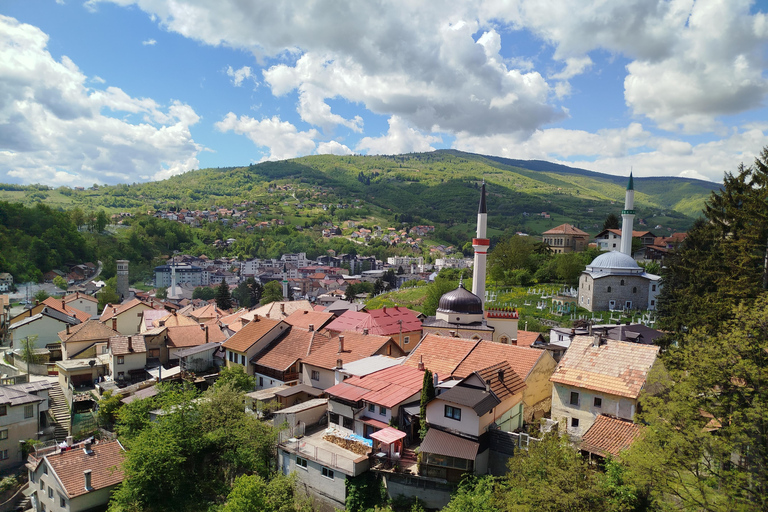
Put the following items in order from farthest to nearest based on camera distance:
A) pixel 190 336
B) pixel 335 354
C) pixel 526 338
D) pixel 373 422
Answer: pixel 190 336 → pixel 526 338 → pixel 335 354 → pixel 373 422

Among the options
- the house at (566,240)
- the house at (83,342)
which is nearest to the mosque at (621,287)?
the house at (566,240)

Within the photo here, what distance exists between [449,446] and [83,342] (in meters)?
40.4

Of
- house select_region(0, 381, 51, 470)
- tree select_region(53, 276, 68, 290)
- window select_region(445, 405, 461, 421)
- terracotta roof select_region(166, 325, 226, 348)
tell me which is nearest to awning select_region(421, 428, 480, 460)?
window select_region(445, 405, 461, 421)

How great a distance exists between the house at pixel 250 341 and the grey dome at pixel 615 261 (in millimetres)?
40500

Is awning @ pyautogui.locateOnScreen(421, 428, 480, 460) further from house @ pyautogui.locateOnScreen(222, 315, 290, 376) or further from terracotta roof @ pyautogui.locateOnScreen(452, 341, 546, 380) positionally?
house @ pyautogui.locateOnScreen(222, 315, 290, 376)

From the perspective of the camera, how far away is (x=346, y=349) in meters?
32.2

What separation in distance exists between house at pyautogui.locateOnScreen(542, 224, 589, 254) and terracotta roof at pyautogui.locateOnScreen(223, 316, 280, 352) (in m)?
72.6

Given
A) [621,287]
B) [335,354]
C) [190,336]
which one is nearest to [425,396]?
[335,354]

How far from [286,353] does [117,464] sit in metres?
12.5

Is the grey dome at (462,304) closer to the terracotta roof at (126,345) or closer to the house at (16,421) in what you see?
the terracotta roof at (126,345)

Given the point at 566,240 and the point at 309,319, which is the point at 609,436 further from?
the point at 566,240

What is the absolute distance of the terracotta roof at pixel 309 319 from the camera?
43.1m

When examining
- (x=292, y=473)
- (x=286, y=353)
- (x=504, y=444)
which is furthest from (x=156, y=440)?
(x=504, y=444)

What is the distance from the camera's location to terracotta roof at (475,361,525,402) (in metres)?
22.2
